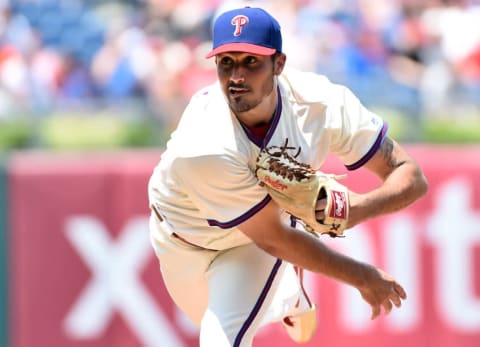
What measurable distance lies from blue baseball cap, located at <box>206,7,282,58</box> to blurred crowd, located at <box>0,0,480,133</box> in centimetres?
393

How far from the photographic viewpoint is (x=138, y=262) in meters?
7.64

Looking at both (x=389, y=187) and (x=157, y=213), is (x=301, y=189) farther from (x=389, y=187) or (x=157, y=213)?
(x=157, y=213)

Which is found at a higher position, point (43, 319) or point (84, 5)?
point (84, 5)

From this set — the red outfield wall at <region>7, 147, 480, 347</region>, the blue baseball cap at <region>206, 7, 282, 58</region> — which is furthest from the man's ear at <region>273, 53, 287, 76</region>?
the red outfield wall at <region>7, 147, 480, 347</region>

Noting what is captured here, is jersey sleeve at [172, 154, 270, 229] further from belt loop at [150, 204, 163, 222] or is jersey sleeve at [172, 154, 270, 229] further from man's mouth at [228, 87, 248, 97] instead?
belt loop at [150, 204, 163, 222]

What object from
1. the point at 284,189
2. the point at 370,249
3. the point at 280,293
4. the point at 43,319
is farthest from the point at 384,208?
the point at 43,319

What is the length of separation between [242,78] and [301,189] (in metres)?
0.47

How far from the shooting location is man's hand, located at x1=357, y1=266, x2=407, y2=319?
4.70 metres

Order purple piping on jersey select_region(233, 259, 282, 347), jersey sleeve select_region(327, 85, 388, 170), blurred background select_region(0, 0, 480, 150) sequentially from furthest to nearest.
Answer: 1. blurred background select_region(0, 0, 480, 150)
2. purple piping on jersey select_region(233, 259, 282, 347)
3. jersey sleeve select_region(327, 85, 388, 170)

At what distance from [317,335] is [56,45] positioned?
12.2 feet

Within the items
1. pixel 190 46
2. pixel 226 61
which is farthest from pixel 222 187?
pixel 190 46

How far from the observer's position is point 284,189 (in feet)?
14.5

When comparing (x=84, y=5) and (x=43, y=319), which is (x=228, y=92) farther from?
(x=84, y=5)

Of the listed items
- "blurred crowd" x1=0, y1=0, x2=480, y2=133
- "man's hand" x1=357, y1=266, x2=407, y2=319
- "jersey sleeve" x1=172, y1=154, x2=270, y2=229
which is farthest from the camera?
"blurred crowd" x1=0, y1=0, x2=480, y2=133
